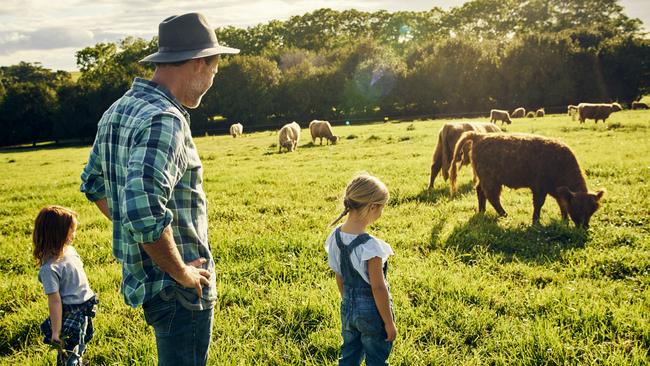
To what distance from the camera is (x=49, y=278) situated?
3756 mm

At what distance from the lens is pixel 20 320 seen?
4.97 metres

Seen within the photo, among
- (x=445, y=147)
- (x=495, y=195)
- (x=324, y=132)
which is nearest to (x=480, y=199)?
(x=495, y=195)

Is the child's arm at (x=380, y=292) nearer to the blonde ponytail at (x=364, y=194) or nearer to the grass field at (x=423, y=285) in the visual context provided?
the blonde ponytail at (x=364, y=194)

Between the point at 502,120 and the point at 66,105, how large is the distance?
190 feet

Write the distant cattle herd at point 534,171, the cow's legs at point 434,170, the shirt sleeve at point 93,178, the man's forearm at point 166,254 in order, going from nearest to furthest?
the man's forearm at point 166,254 → the shirt sleeve at point 93,178 → the distant cattle herd at point 534,171 → the cow's legs at point 434,170

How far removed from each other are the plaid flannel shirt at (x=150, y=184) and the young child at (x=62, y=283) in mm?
1333

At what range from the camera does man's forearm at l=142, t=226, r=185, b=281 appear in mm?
2279

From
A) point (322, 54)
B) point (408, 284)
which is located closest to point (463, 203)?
point (408, 284)

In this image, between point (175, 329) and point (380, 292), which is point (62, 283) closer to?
point (175, 329)

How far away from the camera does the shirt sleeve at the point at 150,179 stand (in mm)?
2172

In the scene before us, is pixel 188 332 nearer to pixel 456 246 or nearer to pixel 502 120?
pixel 456 246

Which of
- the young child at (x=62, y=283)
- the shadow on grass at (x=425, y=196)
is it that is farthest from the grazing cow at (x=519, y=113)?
the young child at (x=62, y=283)

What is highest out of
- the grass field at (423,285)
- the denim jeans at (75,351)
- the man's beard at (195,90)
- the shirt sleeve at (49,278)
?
the man's beard at (195,90)

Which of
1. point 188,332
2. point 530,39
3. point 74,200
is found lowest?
point 74,200
